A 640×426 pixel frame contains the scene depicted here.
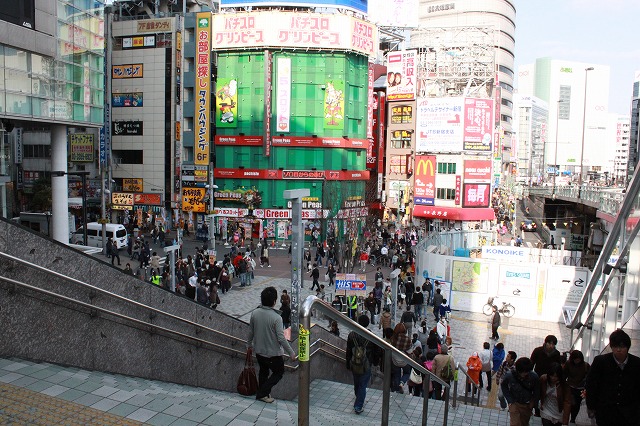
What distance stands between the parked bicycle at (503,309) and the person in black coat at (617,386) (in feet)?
57.1

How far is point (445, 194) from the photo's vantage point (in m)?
48.1

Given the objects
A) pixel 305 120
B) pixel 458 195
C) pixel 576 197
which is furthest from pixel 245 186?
pixel 576 197

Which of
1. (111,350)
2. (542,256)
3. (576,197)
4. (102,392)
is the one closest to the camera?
(102,392)

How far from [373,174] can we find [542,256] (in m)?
35.3

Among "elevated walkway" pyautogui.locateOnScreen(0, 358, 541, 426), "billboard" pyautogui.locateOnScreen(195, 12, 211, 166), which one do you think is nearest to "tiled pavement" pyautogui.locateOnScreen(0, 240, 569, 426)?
"elevated walkway" pyautogui.locateOnScreen(0, 358, 541, 426)

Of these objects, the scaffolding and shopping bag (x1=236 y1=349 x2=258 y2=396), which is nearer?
shopping bag (x1=236 y1=349 x2=258 y2=396)

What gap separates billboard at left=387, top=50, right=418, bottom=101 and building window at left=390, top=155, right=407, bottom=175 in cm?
573

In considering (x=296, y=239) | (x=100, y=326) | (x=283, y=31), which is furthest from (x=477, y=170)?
(x=100, y=326)

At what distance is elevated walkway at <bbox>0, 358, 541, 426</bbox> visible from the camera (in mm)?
4762

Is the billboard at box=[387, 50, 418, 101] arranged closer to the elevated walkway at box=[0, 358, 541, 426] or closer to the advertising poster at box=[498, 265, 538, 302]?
the advertising poster at box=[498, 265, 538, 302]

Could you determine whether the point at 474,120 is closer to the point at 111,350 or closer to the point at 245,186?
the point at 245,186

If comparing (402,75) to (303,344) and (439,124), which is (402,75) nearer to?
(439,124)

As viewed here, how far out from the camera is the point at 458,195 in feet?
155

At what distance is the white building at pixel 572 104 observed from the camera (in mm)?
140350
